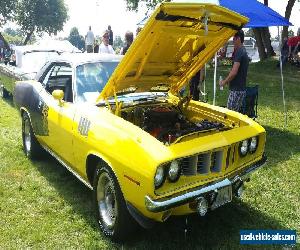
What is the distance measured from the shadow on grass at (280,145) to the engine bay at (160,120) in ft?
6.47

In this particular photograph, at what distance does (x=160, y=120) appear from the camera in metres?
4.52

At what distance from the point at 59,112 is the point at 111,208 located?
1.38m

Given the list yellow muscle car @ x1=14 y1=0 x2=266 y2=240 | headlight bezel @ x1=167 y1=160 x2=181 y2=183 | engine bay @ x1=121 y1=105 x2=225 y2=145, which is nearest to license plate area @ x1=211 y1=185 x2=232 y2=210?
yellow muscle car @ x1=14 y1=0 x2=266 y2=240

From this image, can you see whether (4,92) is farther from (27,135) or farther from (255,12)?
(255,12)

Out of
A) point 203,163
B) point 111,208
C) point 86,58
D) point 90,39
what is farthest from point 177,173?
point 90,39

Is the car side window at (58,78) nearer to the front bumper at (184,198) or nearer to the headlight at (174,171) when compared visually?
the headlight at (174,171)

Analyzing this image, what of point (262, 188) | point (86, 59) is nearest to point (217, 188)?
point (262, 188)

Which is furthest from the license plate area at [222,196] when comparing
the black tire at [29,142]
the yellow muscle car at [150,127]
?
the black tire at [29,142]

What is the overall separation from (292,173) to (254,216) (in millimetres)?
1545

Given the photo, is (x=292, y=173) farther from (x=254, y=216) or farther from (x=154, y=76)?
(x=154, y=76)

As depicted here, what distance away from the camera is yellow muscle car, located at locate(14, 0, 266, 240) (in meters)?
3.16

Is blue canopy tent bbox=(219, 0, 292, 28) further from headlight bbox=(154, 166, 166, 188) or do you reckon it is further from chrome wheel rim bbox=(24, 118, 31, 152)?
headlight bbox=(154, 166, 166, 188)

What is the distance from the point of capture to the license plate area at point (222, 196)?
11.1ft

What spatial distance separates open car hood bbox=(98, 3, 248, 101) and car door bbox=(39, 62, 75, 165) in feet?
1.65
